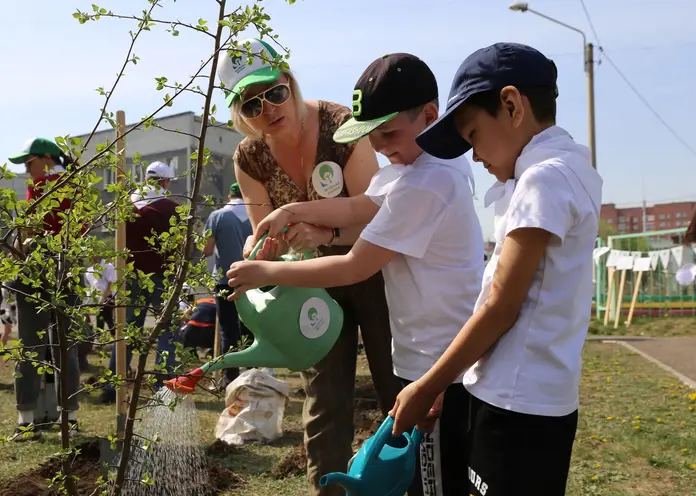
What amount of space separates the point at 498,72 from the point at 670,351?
7.86 metres

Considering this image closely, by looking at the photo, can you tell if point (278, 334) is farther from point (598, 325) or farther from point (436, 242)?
point (598, 325)

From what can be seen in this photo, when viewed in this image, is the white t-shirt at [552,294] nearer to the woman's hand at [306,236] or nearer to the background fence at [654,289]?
the woman's hand at [306,236]

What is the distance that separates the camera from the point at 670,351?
829 cm

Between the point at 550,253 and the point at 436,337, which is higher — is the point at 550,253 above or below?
above

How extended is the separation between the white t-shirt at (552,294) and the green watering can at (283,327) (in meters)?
0.68

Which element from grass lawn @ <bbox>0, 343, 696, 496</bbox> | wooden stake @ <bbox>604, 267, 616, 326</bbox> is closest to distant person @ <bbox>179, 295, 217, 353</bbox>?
grass lawn @ <bbox>0, 343, 696, 496</bbox>

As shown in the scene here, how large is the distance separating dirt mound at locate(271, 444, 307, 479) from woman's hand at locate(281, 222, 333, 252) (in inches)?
60.3

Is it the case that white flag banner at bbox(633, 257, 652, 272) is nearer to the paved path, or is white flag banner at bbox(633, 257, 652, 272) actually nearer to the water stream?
the paved path

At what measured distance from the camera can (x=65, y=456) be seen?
1.84 m

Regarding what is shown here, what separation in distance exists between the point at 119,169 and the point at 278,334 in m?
0.61

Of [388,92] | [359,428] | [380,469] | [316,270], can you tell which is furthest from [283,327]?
[359,428]

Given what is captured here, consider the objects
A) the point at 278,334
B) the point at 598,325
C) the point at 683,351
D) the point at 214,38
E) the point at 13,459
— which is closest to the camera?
the point at 214,38

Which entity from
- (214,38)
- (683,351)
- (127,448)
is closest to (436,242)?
(214,38)

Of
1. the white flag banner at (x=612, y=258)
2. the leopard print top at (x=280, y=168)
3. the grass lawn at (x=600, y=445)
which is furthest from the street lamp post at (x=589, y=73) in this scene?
the leopard print top at (x=280, y=168)
